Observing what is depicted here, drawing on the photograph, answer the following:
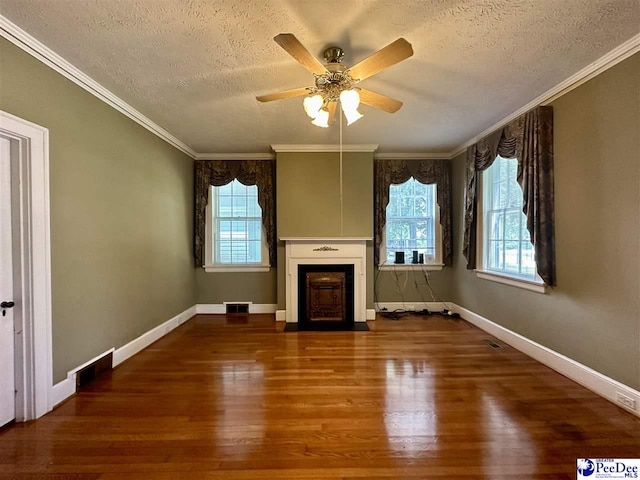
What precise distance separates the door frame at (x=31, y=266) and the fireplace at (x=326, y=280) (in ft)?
8.56

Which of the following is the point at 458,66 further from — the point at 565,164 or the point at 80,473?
the point at 80,473

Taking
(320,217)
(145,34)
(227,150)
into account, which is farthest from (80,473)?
(227,150)

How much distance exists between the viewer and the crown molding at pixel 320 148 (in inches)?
163

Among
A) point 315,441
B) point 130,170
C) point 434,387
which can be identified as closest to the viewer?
point 315,441

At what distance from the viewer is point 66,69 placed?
2158 millimetres

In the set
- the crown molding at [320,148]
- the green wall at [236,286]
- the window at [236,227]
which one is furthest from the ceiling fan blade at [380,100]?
the green wall at [236,286]

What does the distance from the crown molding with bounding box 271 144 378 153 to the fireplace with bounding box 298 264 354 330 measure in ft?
5.63

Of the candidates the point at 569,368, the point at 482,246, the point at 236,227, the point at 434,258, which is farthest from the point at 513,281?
the point at 236,227

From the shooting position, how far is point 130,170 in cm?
298

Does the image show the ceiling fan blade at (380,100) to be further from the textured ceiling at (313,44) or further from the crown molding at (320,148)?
the crown molding at (320,148)

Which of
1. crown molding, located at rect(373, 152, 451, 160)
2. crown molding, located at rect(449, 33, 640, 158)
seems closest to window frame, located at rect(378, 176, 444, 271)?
crown molding, located at rect(373, 152, 451, 160)

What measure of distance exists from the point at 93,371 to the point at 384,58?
335 centimetres

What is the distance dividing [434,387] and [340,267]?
214cm

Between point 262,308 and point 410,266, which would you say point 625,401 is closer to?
point 410,266
